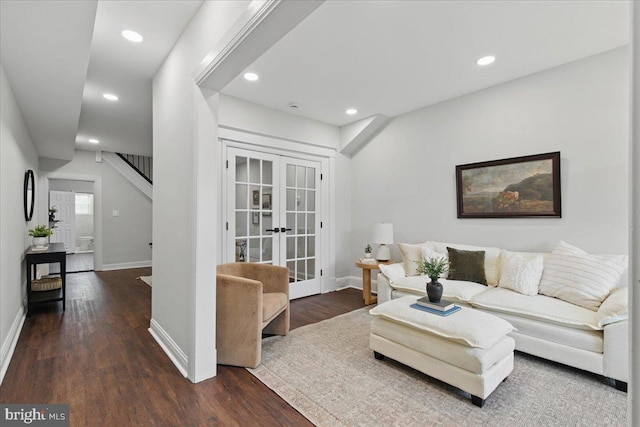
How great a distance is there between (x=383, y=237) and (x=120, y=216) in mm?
5898

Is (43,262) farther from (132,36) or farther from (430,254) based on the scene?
(430,254)

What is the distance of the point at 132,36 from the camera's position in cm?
241

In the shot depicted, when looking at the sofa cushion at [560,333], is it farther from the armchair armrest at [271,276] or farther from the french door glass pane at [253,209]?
the french door glass pane at [253,209]

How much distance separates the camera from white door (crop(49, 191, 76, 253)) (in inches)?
347

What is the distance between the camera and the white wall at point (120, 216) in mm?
6457

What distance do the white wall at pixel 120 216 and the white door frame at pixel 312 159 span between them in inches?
174

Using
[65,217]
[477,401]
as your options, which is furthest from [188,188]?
[65,217]

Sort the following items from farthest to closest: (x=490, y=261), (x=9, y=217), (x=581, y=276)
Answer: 1. (x=490, y=261)
2. (x=9, y=217)
3. (x=581, y=276)

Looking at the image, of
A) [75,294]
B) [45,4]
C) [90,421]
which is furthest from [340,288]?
[45,4]

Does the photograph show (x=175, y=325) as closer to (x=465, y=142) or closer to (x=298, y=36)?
(x=298, y=36)

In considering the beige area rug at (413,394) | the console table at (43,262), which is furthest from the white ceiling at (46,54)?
the beige area rug at (413,394)

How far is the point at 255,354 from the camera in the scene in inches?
94.0

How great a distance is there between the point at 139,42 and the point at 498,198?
3.81m

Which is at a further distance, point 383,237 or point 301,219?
point 301,219
